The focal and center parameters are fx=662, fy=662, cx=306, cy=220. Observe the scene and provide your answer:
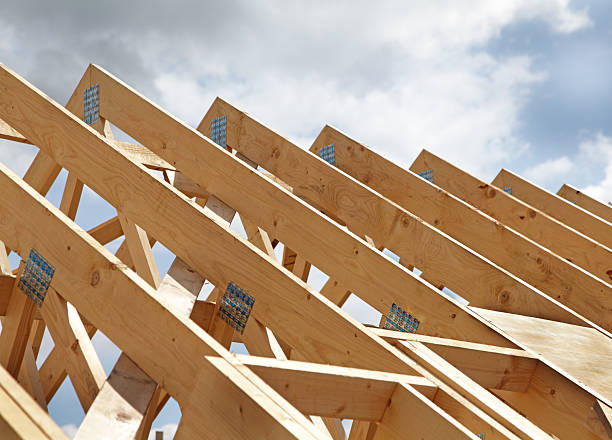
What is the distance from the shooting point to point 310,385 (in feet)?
6.34

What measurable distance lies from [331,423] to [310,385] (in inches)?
53.4

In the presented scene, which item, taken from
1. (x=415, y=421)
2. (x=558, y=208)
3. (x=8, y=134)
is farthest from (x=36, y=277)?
(x=558, y=208)

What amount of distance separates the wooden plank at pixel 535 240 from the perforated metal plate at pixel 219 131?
181 centimetres

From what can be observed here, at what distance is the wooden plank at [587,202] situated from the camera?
20.7ft

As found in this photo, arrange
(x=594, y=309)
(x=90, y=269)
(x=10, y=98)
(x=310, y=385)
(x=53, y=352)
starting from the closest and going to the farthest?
(x=310, y=385)
(x=90, y=269)
(x=10, y=98)
(x=594, y=309)
(x=53, y=352)

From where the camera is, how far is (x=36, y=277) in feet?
8.48

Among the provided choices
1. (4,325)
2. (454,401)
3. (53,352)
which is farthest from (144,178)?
(53,352)

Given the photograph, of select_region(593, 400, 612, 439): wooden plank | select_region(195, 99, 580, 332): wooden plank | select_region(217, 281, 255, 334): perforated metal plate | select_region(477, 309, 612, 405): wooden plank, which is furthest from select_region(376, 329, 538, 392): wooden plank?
select_region(217, 281, 255, 334): perforated metal plate

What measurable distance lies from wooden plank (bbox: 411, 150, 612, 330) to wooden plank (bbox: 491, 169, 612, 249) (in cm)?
80

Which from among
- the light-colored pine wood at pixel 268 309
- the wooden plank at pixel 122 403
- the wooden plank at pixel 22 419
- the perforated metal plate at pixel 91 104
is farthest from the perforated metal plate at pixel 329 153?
the wooden plank at pixel 22 419

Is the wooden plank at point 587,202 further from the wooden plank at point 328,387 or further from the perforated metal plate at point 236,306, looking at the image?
the wooden plank at point 328,387

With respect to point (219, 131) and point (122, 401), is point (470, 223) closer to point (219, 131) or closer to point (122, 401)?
point (219, 131)

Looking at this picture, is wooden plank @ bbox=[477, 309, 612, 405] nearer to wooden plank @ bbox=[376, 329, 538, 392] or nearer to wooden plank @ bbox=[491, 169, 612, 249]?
wooden plank @ bbox=[376, 329, 538, 392]

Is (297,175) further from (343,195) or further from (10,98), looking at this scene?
(10,98)
